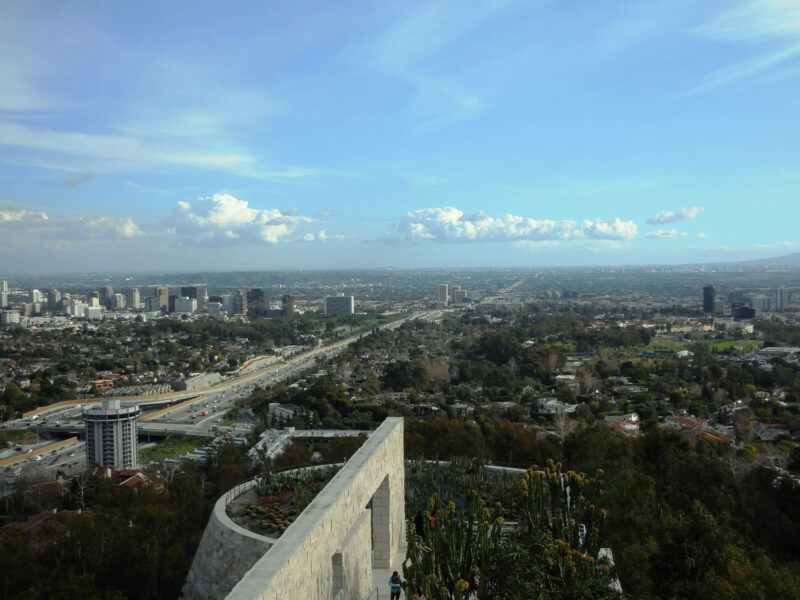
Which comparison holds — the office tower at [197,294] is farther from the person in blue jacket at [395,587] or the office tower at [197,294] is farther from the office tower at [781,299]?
the person in blue jacket at [395,587]

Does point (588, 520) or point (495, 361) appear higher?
point (588, 520)

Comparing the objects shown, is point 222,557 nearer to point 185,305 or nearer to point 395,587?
point 395,587

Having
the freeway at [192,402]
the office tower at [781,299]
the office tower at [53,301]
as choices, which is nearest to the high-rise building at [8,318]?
the office tower at [53,301]

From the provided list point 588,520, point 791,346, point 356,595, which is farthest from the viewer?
point 791,346

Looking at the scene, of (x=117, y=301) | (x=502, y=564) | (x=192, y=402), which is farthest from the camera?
(x=117, y=301)

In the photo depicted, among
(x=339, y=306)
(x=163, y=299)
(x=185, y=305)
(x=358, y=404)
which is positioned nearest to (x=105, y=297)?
(x=163, y=299)

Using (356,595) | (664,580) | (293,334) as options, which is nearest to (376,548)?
(356,595)

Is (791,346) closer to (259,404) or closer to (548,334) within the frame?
(548,334)
